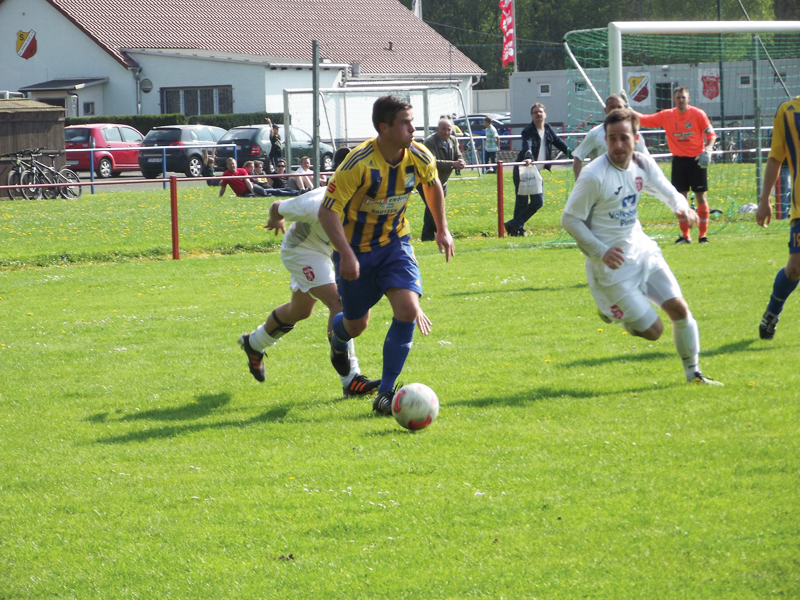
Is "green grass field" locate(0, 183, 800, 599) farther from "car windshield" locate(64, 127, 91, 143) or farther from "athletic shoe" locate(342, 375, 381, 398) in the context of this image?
"car windshield" locate(64, 127, 91, 143)

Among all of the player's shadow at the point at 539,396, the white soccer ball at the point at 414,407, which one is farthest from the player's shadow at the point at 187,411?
the player's shadow at the point at 539,396

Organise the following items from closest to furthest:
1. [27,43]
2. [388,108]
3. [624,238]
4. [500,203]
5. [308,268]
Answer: [388,108], [624,238], [308,268], [500,203], [27,43]

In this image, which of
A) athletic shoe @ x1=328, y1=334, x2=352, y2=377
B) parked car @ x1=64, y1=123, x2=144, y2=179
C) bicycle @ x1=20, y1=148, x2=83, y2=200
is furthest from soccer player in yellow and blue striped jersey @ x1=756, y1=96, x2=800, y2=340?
parked car @ x1=64, y1=123, x2=144, y2=179

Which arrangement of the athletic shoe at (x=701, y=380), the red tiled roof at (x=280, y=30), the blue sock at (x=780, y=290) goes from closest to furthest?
1. the athletic shoe at (x=701, y=380)
2. the blue sock at (x=780, y=290)
3. the red tiled roof at (x=280, y=30)

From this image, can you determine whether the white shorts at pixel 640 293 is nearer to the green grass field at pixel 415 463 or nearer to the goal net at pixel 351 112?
the green grass field at pixel 415 463

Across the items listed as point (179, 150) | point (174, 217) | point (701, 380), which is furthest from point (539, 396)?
point (179, 150)

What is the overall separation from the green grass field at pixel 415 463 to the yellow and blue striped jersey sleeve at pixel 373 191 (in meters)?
1.14

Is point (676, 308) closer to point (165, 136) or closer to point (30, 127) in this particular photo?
point (30, 127)

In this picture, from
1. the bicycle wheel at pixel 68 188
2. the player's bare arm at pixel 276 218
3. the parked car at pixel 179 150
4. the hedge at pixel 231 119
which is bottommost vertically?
the player's bare arm at pixel 276 218

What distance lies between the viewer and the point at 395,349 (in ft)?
→ 20.5

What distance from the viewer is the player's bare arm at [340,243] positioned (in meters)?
5.77

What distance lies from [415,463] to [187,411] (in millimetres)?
2058

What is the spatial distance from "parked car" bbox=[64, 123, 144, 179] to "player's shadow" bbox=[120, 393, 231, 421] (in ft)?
85.0

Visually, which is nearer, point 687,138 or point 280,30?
point 687,138
